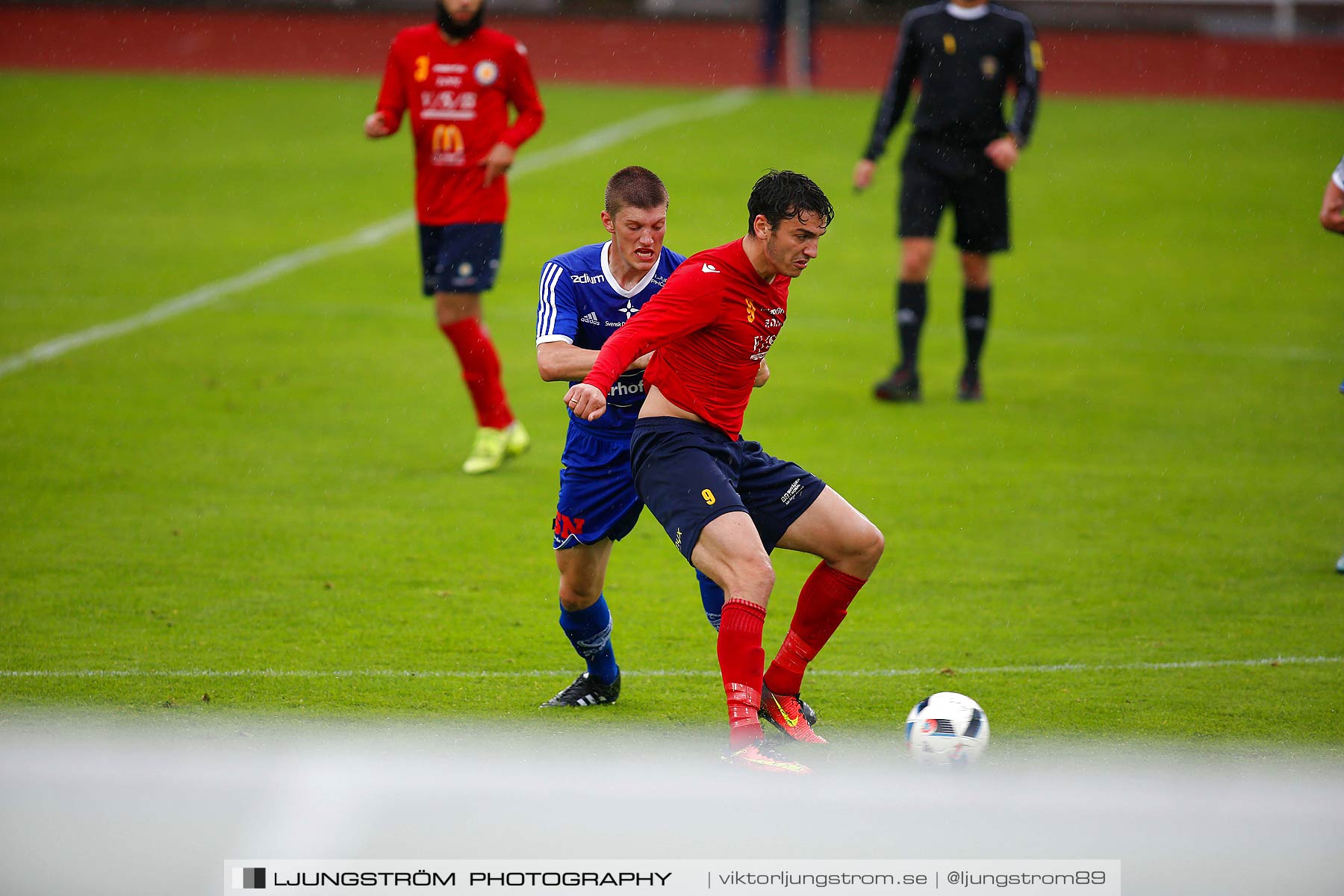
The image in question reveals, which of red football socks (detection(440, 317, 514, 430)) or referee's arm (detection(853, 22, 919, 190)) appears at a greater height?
referee's arm (detection(853, 22, 919, 190))

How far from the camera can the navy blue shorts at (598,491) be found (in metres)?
5.23

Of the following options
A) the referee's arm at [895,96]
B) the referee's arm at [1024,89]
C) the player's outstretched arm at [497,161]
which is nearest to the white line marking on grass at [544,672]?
the player's outstretched arm at [497,161]

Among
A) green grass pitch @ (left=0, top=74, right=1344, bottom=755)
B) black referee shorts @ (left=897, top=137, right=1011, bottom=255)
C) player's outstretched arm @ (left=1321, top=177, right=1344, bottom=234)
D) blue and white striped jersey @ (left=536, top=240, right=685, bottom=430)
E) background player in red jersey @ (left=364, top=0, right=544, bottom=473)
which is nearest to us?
blue and white striped jersey @ (left=536, top=240, right=685, bottom=430)

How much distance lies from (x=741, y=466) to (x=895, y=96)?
6306mm

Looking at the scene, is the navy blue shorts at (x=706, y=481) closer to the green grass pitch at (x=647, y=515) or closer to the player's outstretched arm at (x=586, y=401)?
the player's outstretched arm at (x=586, y=401)

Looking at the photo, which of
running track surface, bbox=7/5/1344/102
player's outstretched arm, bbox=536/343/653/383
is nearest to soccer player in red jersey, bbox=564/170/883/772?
player's outstretched arm, bbox=536/343/653/383

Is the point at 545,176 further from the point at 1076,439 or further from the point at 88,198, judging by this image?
the point at 1076,439

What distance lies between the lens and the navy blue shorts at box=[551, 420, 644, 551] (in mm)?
5227

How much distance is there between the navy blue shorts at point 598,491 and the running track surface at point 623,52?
21785mm

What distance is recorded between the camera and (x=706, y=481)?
4805 millimetres

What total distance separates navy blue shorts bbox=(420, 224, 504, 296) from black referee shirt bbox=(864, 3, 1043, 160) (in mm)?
2970

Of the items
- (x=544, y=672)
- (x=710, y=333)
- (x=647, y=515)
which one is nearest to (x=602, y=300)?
(x=710, y=333)

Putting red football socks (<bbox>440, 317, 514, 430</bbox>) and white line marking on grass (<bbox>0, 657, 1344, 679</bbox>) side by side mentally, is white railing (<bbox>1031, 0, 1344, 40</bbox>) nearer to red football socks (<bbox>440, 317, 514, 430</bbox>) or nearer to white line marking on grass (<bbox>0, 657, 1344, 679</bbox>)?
red football socks (<bbox>440, 317, 514, 430</bbox>)

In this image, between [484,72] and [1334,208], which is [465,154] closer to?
[484,72]
